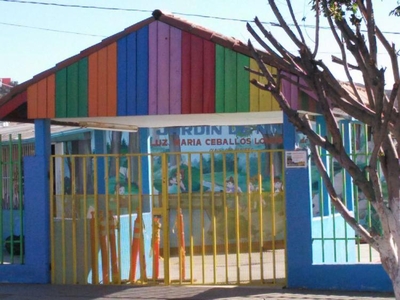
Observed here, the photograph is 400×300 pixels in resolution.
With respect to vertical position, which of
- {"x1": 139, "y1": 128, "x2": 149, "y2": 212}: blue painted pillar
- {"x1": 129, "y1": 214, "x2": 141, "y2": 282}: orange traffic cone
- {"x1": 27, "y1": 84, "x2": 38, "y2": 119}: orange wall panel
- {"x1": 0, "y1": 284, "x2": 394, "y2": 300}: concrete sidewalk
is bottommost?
{"x1": 0, "y1": 284, "x2": 394, "y2": 300}: concrete sidewalk

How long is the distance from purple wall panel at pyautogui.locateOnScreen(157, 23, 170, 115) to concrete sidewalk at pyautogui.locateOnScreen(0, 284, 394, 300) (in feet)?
8.04

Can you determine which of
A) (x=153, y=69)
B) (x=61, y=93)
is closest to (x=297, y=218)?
(x=153, y=69)

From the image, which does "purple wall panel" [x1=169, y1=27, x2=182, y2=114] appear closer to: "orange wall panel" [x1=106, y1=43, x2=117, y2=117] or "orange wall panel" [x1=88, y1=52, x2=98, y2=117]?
"orange wall panel" [x1=106, y1=43, x2=117, y2=117]

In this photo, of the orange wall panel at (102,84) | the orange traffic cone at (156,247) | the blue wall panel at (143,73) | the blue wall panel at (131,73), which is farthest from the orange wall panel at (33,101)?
the orange traffic cone at (156,247)

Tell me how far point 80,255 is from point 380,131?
6589 mm

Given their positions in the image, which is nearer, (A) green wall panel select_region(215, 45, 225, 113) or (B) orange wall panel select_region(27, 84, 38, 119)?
(A) green wall panel select_region(215, 45, 225, 113)

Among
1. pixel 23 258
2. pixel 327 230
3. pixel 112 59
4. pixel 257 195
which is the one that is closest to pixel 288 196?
pixel 257 195

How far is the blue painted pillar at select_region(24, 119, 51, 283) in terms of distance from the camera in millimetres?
11484

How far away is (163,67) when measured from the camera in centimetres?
1109

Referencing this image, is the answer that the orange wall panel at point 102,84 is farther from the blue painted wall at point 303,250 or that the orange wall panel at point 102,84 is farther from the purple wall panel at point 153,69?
the blue painted wall at point 303,250

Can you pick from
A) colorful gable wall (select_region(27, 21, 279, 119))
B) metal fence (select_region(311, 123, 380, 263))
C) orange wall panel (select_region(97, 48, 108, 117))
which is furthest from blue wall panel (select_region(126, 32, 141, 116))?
metal fence (select_region(311, 123, 380, 263))

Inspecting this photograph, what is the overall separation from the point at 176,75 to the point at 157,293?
2.97 meters

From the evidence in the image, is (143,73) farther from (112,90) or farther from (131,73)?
(112,90)

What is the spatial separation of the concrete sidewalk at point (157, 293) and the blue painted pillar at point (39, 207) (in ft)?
1.04
